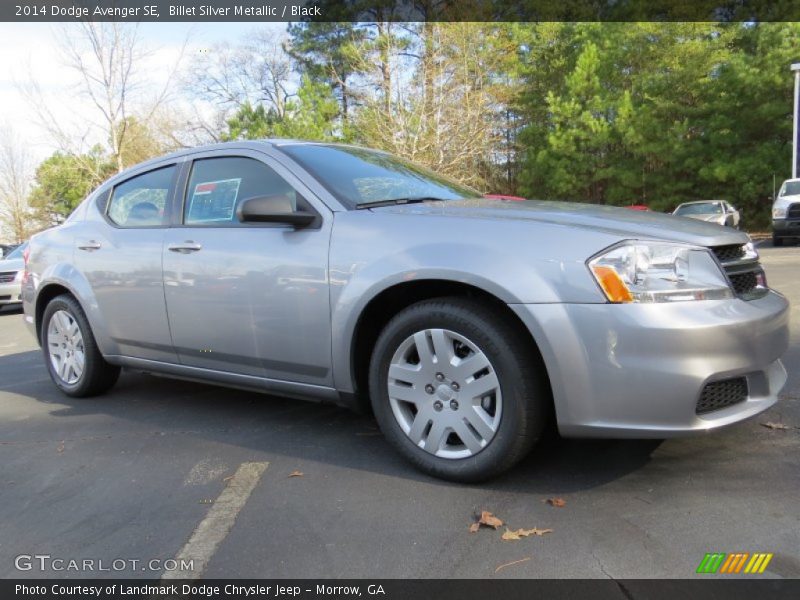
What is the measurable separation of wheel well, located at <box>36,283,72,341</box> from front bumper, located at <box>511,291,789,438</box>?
3640 millimetres

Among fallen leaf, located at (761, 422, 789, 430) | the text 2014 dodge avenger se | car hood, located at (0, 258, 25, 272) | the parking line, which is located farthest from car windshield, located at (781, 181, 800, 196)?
car hood, located at (0, 258, 25, 272)

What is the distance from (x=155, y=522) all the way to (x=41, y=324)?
117 inches

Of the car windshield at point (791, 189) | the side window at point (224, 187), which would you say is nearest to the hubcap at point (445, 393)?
the side window at point (224, 187)

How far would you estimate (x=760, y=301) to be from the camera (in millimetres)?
2789

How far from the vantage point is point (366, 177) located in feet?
11.9

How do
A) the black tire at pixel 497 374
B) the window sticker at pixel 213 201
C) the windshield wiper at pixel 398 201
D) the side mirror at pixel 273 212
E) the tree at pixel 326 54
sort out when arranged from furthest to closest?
the tree at pixel 326 54
the window sticker at pixel 213 201
the windshield wiper at pixel 398 201
the side mirror at pixel 273 212
the black tire at pixel 497 374

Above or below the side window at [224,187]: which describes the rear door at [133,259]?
below

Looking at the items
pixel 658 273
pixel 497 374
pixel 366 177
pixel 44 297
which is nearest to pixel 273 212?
pixel 366 177

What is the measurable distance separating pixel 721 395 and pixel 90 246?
3.91m

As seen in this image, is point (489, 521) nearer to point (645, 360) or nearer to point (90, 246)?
point (645, 360)

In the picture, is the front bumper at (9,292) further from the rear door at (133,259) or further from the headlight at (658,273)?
the headlight at (658,273)

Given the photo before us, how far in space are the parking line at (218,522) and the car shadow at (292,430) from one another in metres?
0.29

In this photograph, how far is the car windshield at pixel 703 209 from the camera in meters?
20.1

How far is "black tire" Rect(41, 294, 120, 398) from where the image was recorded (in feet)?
14.8
